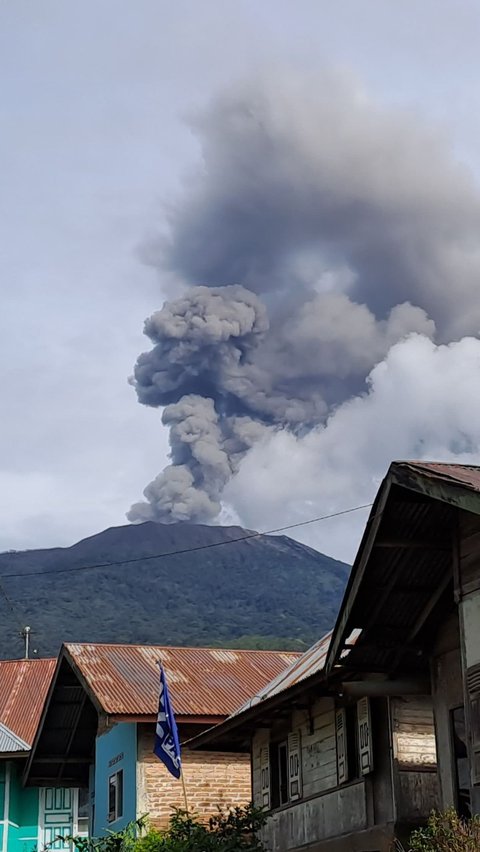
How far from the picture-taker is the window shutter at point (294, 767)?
23.9 meters

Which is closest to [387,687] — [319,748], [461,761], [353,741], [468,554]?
[461,761]

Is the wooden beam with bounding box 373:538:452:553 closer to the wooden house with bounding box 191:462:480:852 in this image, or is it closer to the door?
the wooden house with bounding box 191:462:480:852

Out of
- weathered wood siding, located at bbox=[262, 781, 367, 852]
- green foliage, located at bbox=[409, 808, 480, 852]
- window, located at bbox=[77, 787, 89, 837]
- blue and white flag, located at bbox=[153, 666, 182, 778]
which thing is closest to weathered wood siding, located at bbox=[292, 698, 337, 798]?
weathered wood siding, located at bbox=[262, 781, 367, 852]

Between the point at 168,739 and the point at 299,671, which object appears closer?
the point at 299,671

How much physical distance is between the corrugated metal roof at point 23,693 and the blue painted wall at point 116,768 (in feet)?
24.9

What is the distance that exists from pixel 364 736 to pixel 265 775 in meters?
5.12

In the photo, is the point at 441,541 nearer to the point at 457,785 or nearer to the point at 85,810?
the point at 457,785

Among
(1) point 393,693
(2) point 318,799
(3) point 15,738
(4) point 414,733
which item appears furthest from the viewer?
(3) point 15,738

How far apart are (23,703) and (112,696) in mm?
17826

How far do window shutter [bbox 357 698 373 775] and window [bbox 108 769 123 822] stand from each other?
39.5 feet

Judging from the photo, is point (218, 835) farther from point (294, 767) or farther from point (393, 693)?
point (393, 693)

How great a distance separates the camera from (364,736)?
21094mm

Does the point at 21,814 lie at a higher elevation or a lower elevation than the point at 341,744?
higher

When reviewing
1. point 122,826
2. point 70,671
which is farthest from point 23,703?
point 122,826
